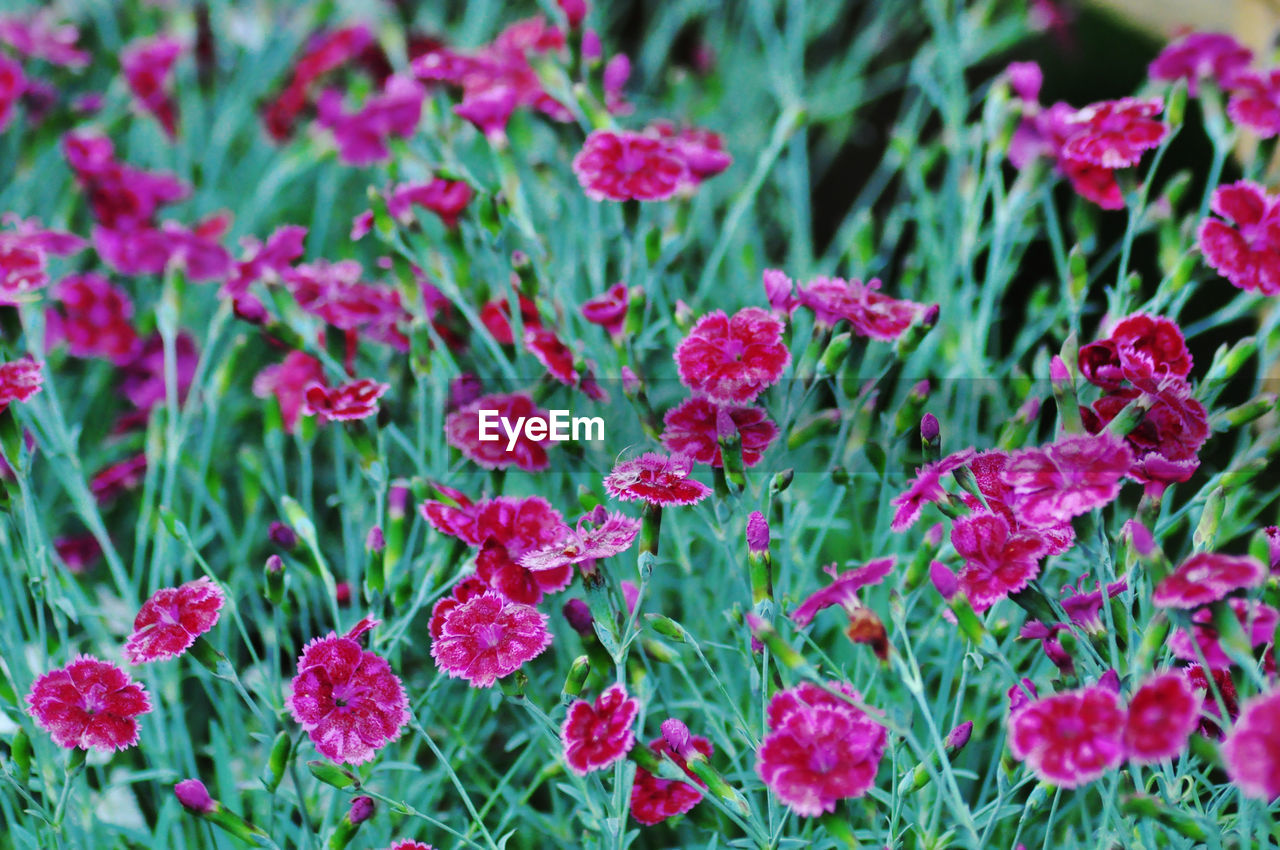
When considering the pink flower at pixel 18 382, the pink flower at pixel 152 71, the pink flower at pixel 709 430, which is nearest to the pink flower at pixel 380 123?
the pink flower at pixel 152 71

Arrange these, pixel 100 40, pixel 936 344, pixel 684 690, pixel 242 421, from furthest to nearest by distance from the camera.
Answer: pixel 100 40
pixel 242 421
pixel 936 344
pixel 684 690

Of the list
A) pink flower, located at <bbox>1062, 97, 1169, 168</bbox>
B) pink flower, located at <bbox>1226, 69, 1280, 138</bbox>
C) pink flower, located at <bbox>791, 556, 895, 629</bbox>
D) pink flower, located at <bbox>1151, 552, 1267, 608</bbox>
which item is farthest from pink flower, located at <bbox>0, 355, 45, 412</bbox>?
pink flower, located at <bbox>1226, 69, 1280, 138</bbox>

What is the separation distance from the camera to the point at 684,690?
1.11m

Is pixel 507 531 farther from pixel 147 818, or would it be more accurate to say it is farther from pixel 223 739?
pixel 147 818

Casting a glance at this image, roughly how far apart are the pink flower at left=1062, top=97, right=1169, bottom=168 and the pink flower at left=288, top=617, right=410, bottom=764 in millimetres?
868

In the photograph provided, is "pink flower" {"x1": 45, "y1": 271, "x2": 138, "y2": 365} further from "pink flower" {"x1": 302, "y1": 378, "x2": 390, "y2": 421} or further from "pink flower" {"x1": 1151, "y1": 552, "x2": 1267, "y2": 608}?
"pink flower" {"x1": 1151, "y1": 552, "x2": 1267, "y2": 608}

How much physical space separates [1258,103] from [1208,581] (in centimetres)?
74

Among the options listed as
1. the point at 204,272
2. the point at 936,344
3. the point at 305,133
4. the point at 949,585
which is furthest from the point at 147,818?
the point at 305,133

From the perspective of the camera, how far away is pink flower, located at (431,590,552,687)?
2.45 ft

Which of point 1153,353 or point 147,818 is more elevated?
point 1153,353

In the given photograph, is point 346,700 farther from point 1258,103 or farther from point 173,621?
point 1258,103

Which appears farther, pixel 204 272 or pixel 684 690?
pixel 204 272

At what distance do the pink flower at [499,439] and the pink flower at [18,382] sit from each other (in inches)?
14.7

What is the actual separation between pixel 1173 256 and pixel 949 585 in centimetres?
66
